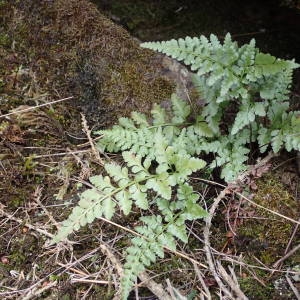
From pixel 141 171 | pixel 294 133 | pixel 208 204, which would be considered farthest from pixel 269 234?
pixel 141 171

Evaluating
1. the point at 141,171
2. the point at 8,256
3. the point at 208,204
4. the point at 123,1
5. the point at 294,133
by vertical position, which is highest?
the point at 123,1

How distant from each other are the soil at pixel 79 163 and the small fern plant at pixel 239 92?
0.24 meters

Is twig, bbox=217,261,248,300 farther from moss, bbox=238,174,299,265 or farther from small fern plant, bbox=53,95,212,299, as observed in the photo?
small fern plant, bbox=53,95,212,299

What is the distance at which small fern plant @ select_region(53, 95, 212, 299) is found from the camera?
95.2 inches

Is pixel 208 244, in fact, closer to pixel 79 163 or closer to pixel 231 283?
pixel 231 283

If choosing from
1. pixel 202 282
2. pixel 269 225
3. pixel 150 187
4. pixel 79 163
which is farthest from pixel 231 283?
pixel 79 163

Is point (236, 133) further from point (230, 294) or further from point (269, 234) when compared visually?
point (230, 294)

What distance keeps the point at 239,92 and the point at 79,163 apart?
120cm

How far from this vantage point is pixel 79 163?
9.98ft

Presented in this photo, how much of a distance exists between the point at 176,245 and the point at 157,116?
0.90 metres

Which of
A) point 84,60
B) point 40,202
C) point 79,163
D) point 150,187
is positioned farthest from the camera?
point 84,60

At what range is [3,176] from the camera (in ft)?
9.57

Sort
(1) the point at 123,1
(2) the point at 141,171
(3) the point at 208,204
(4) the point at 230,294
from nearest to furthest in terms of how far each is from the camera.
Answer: (4) the point at 230,294, (2) the point at 141,171, (3) the point at 208,204, (1) the point at 123,1

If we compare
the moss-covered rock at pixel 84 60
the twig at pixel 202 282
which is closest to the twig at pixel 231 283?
the twig at pixel 202 282
